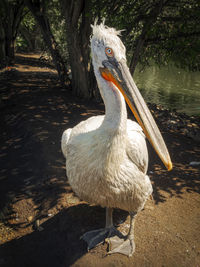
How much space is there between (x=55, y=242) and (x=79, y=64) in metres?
6.43

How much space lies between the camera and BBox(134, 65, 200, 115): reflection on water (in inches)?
488

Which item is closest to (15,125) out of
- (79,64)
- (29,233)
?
(79,64)

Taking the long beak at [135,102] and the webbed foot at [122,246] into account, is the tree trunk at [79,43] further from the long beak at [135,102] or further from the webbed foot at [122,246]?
the webbed foot at [122,246]

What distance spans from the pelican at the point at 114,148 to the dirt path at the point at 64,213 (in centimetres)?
25

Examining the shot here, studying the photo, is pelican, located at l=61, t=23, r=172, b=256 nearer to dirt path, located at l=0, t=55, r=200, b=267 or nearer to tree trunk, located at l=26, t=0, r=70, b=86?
dirt path, located at l=0, t=55, r=200, b=267

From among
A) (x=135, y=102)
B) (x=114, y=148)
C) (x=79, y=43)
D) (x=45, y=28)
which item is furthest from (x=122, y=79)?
(x=45, y=28)

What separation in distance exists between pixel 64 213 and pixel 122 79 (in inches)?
92.0

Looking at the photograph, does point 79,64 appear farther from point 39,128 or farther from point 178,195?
point 178,195

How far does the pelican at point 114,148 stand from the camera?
2229 mm

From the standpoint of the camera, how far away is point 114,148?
235 centimetres

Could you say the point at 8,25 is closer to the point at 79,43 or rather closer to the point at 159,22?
the point at 79,43

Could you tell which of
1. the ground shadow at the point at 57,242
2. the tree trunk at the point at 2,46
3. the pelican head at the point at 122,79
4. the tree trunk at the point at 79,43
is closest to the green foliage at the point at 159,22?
the tree trunk at the point at 79,43

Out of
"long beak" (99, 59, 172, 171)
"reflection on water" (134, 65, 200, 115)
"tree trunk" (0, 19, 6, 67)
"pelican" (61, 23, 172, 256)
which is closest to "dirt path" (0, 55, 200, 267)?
"pelican" (61, 23, 172, 256)

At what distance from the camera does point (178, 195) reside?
4039 mm
